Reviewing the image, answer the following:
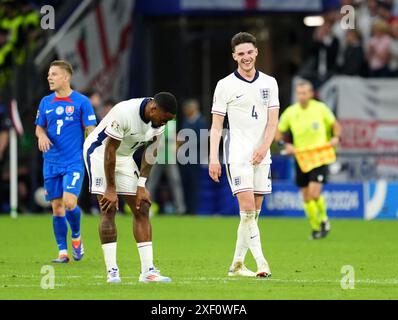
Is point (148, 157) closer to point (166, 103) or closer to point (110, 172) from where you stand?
point (110, 172)

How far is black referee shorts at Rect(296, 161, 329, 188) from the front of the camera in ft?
65.1

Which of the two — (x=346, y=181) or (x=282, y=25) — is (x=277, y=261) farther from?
(x=282, y=25)

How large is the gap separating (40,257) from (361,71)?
12069 millimetres

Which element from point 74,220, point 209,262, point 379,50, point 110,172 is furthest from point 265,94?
point 379,50

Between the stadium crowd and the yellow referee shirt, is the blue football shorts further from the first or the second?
the stadium crowd

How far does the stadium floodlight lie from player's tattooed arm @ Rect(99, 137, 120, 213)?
15154 mm

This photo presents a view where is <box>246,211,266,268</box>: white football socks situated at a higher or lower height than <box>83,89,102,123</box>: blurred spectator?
lower

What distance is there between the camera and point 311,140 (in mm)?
20203

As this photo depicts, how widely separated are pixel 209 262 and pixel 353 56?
38.6ft

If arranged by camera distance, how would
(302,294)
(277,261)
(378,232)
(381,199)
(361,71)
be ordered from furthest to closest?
(361,71) → (381,199) → (378,232) → (277,261) → (302,294)

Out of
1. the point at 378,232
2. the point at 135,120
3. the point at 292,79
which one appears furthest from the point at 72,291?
the point at 292,79

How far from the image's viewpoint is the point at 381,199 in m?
24.3

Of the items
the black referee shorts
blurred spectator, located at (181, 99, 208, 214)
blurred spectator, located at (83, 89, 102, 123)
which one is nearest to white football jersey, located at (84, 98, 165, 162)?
the black referee shorts

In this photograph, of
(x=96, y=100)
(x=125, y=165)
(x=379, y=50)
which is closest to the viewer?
(x=125, y=165)
